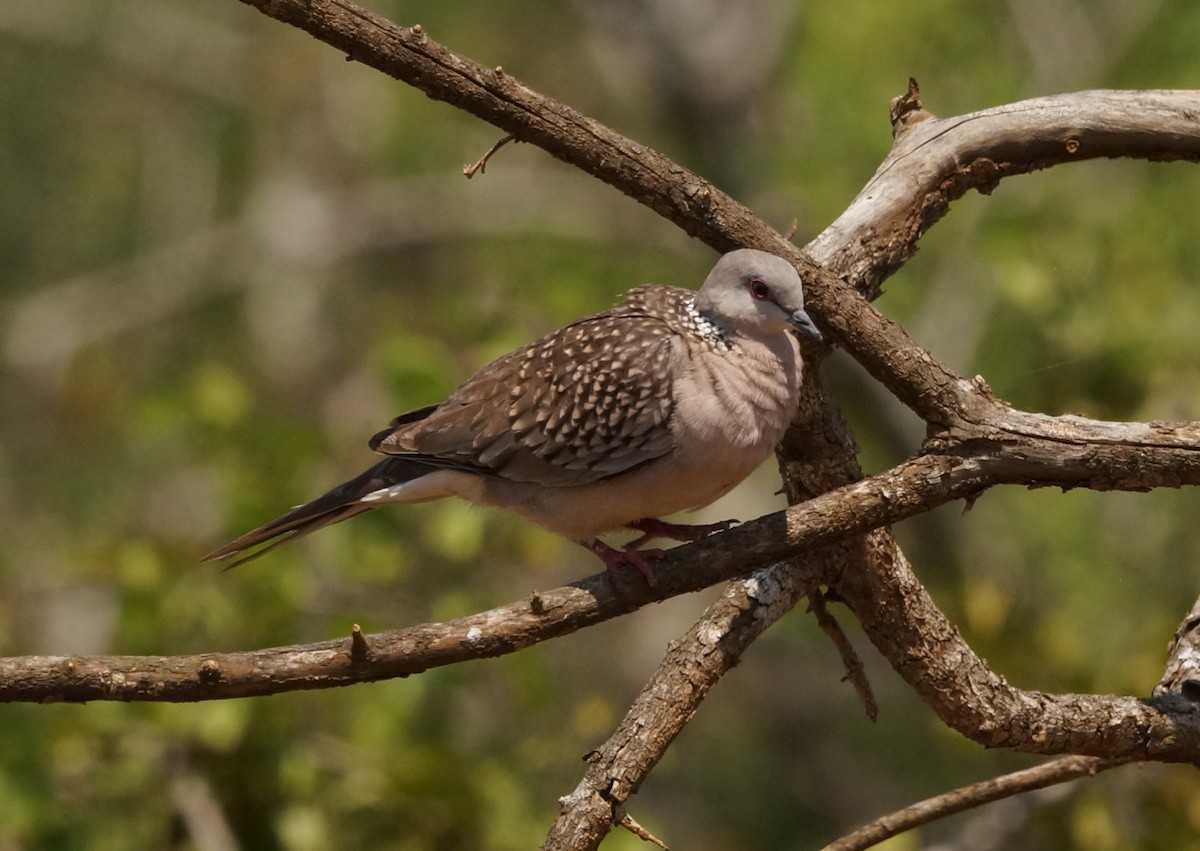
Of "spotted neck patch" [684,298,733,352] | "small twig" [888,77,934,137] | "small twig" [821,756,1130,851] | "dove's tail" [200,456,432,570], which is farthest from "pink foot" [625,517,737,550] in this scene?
"small twig" [888,77,934,137]

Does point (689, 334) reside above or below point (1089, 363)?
below

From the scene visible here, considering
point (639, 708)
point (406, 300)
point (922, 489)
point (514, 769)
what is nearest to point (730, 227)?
point (922, 489)

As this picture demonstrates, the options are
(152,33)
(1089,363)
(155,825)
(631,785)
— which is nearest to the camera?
(631,785)

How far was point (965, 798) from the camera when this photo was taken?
370 centimetres

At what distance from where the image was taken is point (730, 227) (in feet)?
11.7

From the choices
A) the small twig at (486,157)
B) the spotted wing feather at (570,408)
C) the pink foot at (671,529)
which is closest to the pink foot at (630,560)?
the pink foot at (671,529)

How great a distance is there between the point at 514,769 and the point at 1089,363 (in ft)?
9.72

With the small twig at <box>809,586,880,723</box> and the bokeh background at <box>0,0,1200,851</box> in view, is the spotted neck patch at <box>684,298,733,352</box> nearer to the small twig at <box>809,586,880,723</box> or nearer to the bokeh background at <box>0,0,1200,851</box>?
the small twig at <box>809,586,880,723</box>

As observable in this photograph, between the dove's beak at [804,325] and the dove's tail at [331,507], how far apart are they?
120 cm

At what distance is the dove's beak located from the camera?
3.52 metres

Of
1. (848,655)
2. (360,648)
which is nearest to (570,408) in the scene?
(848,655)

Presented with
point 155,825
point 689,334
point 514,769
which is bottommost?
point 155,825

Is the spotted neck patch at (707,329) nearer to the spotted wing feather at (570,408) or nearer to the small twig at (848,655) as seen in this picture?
the spotted wing feather at (570,408)

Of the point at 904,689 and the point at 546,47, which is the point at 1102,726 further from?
the point at 546,47
